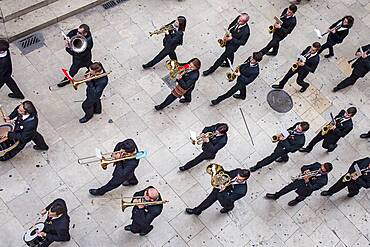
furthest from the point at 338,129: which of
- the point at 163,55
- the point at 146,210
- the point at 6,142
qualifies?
the point at 6,142

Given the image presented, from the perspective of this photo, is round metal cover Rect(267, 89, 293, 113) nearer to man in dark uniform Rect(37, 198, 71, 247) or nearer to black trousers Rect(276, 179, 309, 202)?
black trousers Rect(276, 179, 309, 202)

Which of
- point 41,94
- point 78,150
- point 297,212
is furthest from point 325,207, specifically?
point 41,94

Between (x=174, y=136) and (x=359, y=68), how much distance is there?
456 centimetres

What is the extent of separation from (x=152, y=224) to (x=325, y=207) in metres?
3.65

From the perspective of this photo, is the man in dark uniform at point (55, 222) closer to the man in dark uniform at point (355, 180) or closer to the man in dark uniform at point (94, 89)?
the man in dark uniform at point (94, 89)

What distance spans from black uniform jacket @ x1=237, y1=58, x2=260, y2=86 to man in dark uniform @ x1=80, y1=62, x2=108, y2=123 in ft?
9.50

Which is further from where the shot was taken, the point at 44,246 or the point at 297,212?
the point at 297,212

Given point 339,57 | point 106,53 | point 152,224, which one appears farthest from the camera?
point 339,57

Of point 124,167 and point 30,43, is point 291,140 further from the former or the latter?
point 30,43

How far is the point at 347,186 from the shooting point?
1079 centimetres

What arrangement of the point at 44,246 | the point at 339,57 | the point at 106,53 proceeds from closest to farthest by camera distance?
the point at 44,246
the point at 106,53
the point at 339,57

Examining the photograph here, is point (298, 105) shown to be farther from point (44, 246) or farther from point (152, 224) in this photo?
point (44, 246)

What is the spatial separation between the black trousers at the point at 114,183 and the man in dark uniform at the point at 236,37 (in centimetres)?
357

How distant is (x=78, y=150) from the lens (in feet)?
35.5
